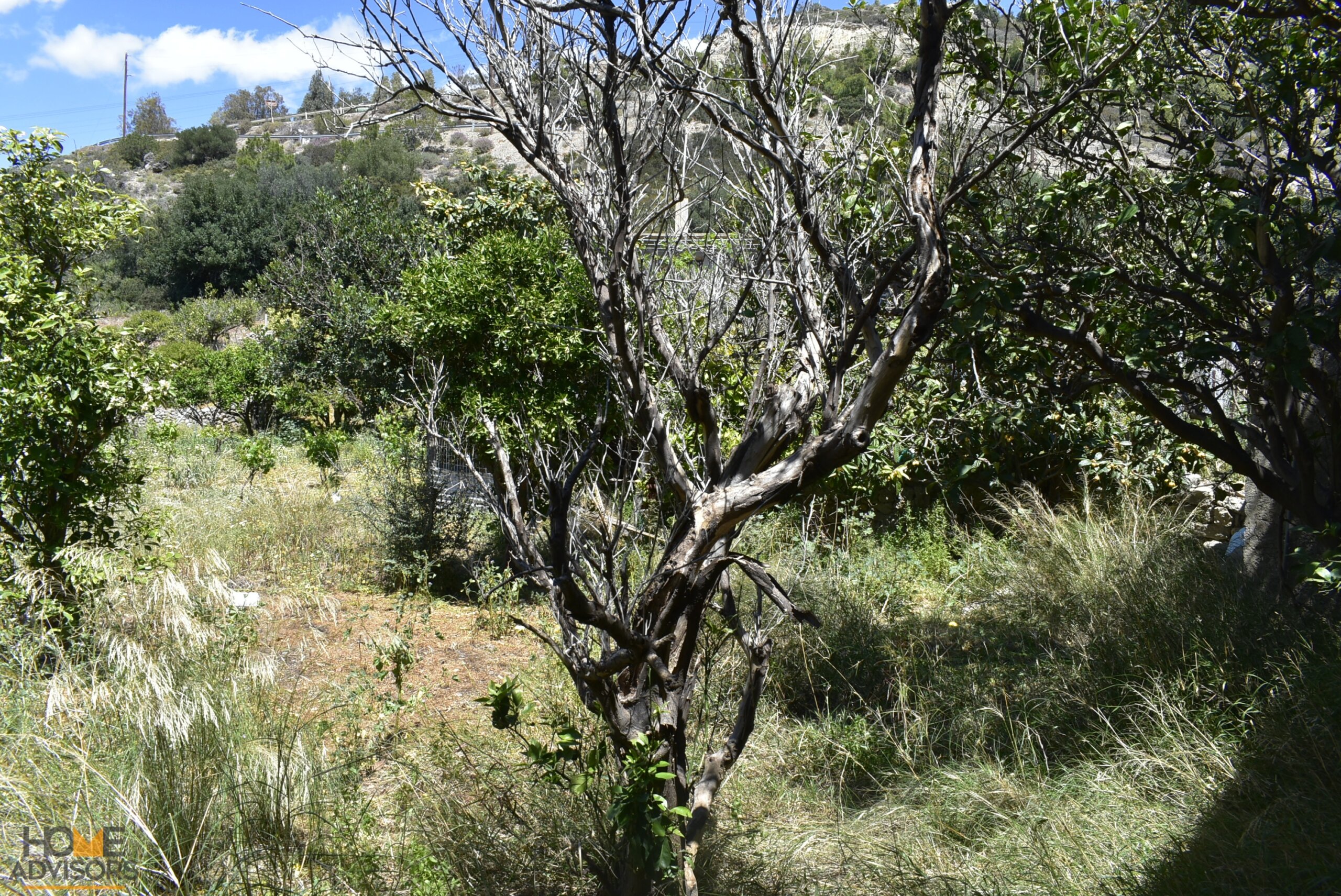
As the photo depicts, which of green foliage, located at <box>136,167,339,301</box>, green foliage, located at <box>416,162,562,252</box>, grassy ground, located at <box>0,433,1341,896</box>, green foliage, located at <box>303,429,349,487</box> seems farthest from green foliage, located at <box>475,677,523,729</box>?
green foliage, located at <box>136,167,339,301</box>

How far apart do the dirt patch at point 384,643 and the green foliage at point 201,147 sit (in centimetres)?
5572

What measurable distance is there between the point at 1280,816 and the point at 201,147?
61.0m

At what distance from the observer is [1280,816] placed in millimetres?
2967

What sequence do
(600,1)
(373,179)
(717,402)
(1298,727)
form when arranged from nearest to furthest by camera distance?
1. (600,1)
2. (1298,727)
3. (717,402)
4. (373,179)

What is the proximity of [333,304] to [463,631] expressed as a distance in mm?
8659

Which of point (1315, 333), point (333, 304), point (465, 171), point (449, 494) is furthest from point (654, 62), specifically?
point (333, 304)

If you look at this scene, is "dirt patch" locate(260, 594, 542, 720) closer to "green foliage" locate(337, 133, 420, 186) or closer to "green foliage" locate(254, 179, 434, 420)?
"green foliage" locate(254, 179, 434, 420)

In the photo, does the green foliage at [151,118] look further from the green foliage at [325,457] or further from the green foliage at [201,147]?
the green foliage at [325,457]

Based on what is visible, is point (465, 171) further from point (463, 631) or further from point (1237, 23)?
point (1237, 23)

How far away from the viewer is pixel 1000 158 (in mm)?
2697

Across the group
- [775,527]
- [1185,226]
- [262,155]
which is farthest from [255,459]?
[262,155]

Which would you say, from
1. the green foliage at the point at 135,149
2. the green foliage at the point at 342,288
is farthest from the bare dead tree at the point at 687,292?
the green foliage at the point at 135,149

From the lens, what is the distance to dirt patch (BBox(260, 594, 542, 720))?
487 centimetres

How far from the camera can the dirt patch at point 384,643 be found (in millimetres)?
4867
